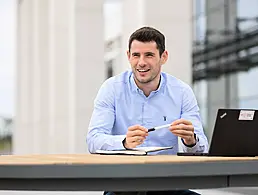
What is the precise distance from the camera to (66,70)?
52.3ft

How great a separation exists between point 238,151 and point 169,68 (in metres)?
6.45

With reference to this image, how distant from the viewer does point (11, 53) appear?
29062mm

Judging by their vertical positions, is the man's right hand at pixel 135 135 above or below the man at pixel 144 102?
below

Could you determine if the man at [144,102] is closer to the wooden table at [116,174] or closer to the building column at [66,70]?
the wooden table at [116,174]

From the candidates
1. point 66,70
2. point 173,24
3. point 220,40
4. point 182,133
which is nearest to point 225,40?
point 220,40

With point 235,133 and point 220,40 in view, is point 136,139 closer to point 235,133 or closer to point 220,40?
point 235,133

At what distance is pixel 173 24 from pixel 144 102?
19.2ft

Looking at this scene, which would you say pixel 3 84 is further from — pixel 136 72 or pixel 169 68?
pixel 136 72

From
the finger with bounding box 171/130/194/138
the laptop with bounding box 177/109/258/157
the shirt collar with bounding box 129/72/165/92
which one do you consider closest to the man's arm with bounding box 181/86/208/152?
the shirt collar with bounding box 129/72/165/92

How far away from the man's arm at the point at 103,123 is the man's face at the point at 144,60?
23cm

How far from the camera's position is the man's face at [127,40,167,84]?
12.6 feet

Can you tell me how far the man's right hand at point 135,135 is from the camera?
3389mm

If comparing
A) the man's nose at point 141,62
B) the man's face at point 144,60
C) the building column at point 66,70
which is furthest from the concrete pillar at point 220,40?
the man's nose at point 141,62

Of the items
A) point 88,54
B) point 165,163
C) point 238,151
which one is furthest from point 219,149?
point 88,54
